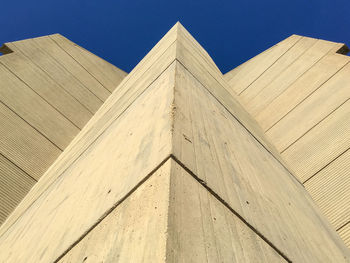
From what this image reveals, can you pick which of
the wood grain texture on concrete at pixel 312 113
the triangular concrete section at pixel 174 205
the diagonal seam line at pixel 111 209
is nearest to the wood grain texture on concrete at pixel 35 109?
the triangular concrete section at pixel 174 205

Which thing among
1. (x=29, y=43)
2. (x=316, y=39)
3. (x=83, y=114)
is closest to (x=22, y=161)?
(x=83, y=114)

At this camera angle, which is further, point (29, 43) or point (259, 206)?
point (29, 43)

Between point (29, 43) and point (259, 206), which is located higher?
point (259, 206)

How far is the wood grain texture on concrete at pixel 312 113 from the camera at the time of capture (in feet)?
15.7

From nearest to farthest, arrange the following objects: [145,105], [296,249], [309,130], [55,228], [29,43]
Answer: [296,249]
[55,228]
[145,105]
[309,130]
[29,43]

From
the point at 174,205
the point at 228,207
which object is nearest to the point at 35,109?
the point at 228,207

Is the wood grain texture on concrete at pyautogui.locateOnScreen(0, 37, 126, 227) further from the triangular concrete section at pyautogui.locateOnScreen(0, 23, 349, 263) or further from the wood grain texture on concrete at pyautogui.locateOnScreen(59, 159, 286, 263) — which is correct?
the wood grain texture on concrete at pyautogui.locateOnScreen(59, 159, 286, 263)

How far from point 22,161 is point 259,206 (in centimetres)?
535

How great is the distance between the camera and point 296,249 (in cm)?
233

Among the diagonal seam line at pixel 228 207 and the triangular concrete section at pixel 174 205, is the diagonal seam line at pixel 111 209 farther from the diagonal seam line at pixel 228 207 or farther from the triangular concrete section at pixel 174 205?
the diagonal seam line at pixel 228 207

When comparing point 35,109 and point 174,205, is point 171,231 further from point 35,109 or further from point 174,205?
point 35,109

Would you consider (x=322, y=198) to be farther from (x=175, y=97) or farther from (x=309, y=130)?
(x=175, y=97)

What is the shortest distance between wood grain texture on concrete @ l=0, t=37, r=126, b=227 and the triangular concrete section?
10.2ft

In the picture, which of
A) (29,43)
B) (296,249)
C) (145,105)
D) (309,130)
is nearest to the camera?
(296,249)
